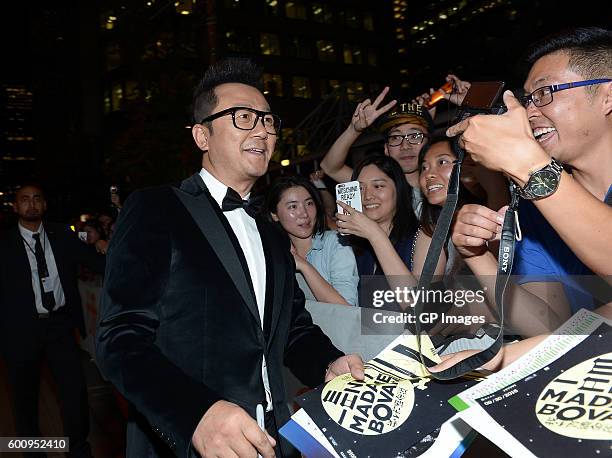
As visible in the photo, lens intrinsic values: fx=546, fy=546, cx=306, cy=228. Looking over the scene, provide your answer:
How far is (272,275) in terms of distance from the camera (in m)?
2.36

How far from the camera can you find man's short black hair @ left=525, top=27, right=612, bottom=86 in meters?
1.71

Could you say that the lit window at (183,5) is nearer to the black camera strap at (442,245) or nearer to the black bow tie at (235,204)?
the black bow tie at (235,204)

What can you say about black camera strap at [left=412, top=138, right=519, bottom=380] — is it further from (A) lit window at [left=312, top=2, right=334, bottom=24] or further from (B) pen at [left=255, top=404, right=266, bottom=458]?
(A) lit window at [left=312, top=2, right=334, bottom=24]

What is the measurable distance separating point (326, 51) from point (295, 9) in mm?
4898

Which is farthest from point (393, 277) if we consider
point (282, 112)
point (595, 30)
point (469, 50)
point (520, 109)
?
point (469, 50)

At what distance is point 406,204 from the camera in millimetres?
3742

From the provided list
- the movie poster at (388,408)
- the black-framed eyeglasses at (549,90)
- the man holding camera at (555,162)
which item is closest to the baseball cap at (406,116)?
the man holding camera at (555,162)

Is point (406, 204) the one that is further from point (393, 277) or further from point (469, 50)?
point (469, 50)

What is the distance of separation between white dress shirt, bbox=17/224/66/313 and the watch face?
5107 millimetres

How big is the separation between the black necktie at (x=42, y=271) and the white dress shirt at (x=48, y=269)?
0.03 metres

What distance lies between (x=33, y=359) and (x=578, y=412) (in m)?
5.14

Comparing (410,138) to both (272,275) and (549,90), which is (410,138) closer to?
(272,275)

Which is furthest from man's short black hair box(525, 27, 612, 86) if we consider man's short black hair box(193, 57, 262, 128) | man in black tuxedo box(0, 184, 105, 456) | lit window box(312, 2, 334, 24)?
lit window box(312, 2, 334, 24)

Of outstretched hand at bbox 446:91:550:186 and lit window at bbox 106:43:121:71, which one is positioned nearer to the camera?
outstretched hand at bbox 446:91:550:186
